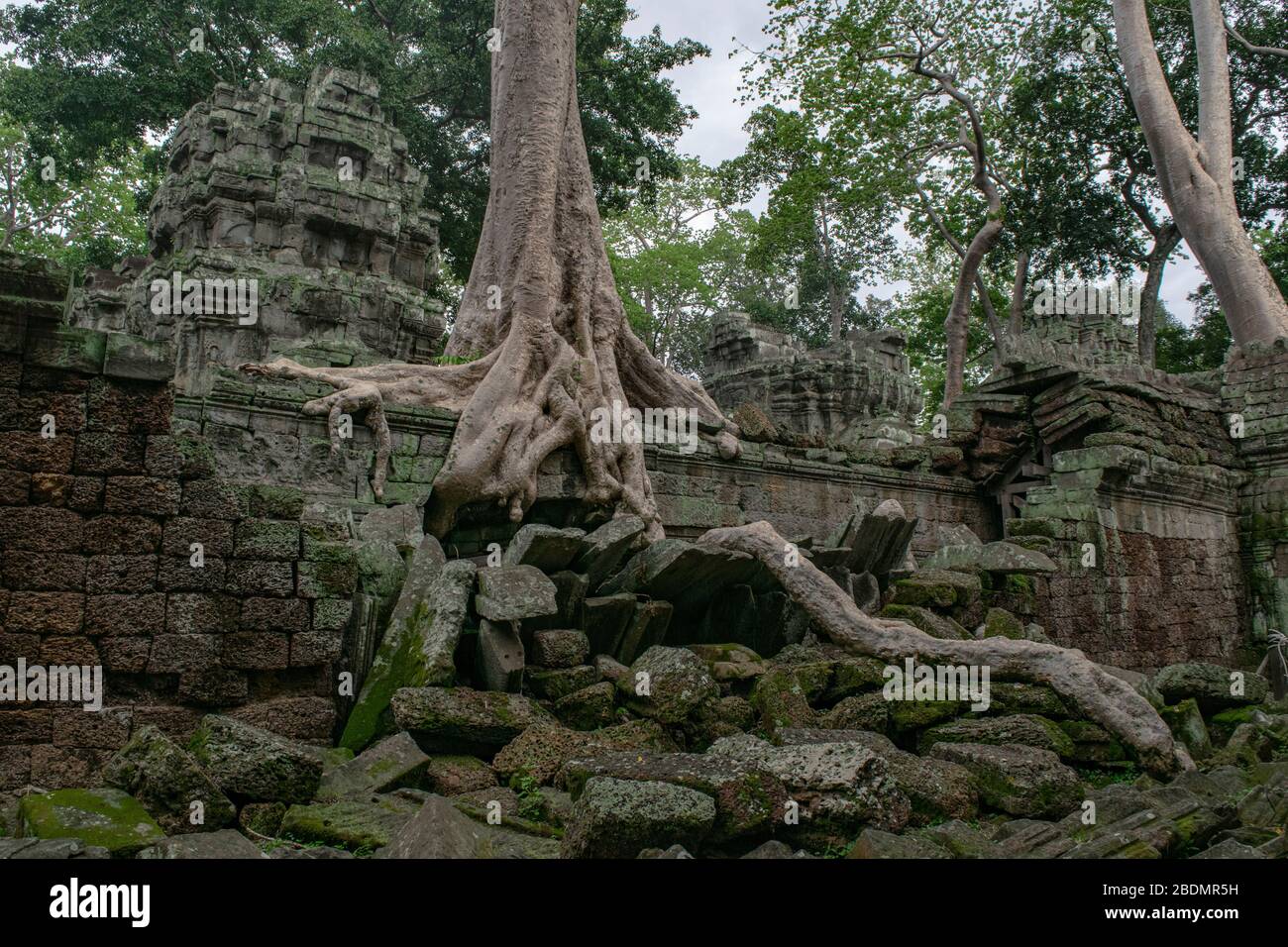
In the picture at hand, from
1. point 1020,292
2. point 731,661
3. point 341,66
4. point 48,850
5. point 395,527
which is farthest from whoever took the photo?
point 1020,292

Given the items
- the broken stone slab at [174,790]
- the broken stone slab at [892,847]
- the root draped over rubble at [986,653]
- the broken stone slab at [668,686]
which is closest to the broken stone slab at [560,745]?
the broken stone slab at [668,686]

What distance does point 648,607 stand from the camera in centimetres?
608

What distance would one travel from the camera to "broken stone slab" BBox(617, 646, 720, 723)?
5082 millimetres

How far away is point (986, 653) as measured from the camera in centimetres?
625

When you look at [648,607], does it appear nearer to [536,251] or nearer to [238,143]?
[536,251]

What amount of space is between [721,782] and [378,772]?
1.50m

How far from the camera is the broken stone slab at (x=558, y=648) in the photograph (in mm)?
5453

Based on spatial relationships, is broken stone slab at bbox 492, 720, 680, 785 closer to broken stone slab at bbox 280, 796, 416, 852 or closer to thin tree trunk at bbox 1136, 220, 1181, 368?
broken stone slab at bbox 280, 796, 416, 852

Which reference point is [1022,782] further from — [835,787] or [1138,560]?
[1138,560]

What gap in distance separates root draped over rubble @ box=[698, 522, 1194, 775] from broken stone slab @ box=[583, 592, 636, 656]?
3.78 feet

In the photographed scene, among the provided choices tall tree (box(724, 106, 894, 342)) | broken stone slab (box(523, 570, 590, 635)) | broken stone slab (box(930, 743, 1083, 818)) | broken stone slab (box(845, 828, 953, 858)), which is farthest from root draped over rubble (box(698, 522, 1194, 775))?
tall tree (box(724, 106, 894, 342))

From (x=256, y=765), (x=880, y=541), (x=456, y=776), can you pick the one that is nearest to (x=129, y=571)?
(x=256, y=765)

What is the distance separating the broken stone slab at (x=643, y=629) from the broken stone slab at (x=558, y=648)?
46cm

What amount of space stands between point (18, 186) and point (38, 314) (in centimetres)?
2778
